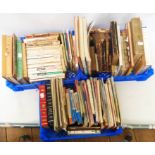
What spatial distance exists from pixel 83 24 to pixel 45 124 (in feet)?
2.13

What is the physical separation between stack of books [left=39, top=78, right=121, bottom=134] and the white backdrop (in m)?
0.20

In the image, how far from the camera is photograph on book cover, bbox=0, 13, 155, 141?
1540 mm

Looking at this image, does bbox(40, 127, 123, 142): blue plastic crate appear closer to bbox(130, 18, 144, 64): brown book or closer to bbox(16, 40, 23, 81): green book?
bbox(16, 40, 23, 81): green book

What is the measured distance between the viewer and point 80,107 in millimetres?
1535

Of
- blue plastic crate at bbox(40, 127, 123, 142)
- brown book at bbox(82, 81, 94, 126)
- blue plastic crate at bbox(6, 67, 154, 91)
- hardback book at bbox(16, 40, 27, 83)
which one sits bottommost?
blue plastic crate at bbox(40, 127, 123, 142)

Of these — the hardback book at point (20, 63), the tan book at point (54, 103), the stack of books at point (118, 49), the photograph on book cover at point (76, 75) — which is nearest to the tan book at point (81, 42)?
the photograph on book cover at point (76, 75)

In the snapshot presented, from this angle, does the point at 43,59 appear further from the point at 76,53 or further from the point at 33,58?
the point at 76,53

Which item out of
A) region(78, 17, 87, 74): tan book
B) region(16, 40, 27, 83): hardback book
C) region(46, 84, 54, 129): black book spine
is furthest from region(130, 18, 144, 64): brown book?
region(16, 40, 27, 83): hardback book

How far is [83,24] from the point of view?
5.12ft

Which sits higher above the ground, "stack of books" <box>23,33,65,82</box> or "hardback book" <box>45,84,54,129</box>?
"stack of books" <box>23,33,65,82</box>

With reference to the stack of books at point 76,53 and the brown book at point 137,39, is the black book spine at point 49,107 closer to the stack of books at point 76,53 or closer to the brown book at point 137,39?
the stack of books at point 76,53

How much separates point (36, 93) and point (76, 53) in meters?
0.43

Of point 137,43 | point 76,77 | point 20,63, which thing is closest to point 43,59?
point 20,63

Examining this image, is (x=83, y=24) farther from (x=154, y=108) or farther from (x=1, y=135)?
(x=1, y=135)
